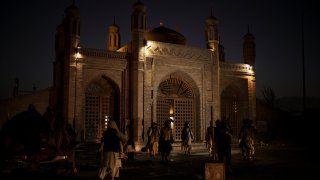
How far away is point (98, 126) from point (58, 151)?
11.1 m

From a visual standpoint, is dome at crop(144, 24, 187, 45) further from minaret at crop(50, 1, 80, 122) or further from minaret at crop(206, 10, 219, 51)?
minaret at crop(50, 1, 80, 122)

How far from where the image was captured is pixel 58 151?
10586 mm

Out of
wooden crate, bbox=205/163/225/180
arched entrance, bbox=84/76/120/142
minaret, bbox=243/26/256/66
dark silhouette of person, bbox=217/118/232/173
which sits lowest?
wooden crate, bbox=205/163/225/180

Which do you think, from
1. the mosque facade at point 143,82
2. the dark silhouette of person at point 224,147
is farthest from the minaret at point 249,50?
the dark silhouette of person at point 224,147

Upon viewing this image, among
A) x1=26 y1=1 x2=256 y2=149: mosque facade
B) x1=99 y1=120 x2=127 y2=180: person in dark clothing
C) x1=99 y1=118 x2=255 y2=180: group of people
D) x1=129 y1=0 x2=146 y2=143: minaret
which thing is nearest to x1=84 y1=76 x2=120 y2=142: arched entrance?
x1=26 y1=1 x2=256 y2=149: mosque facade

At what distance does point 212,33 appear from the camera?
2591cm

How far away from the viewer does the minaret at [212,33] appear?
25.9 m

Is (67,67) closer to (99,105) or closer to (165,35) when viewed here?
(99,105)

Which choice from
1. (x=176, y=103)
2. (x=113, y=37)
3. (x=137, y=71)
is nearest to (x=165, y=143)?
(x=137, y=71)

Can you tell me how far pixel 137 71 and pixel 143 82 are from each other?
0.77 m

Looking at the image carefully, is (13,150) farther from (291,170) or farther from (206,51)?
(206,51)

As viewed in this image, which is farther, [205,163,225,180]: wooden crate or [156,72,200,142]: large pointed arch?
[156,72,200,142]: large pointed arch

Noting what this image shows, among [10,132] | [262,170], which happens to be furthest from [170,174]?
[10,132]

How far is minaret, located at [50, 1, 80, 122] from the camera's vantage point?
20391 millimetres
